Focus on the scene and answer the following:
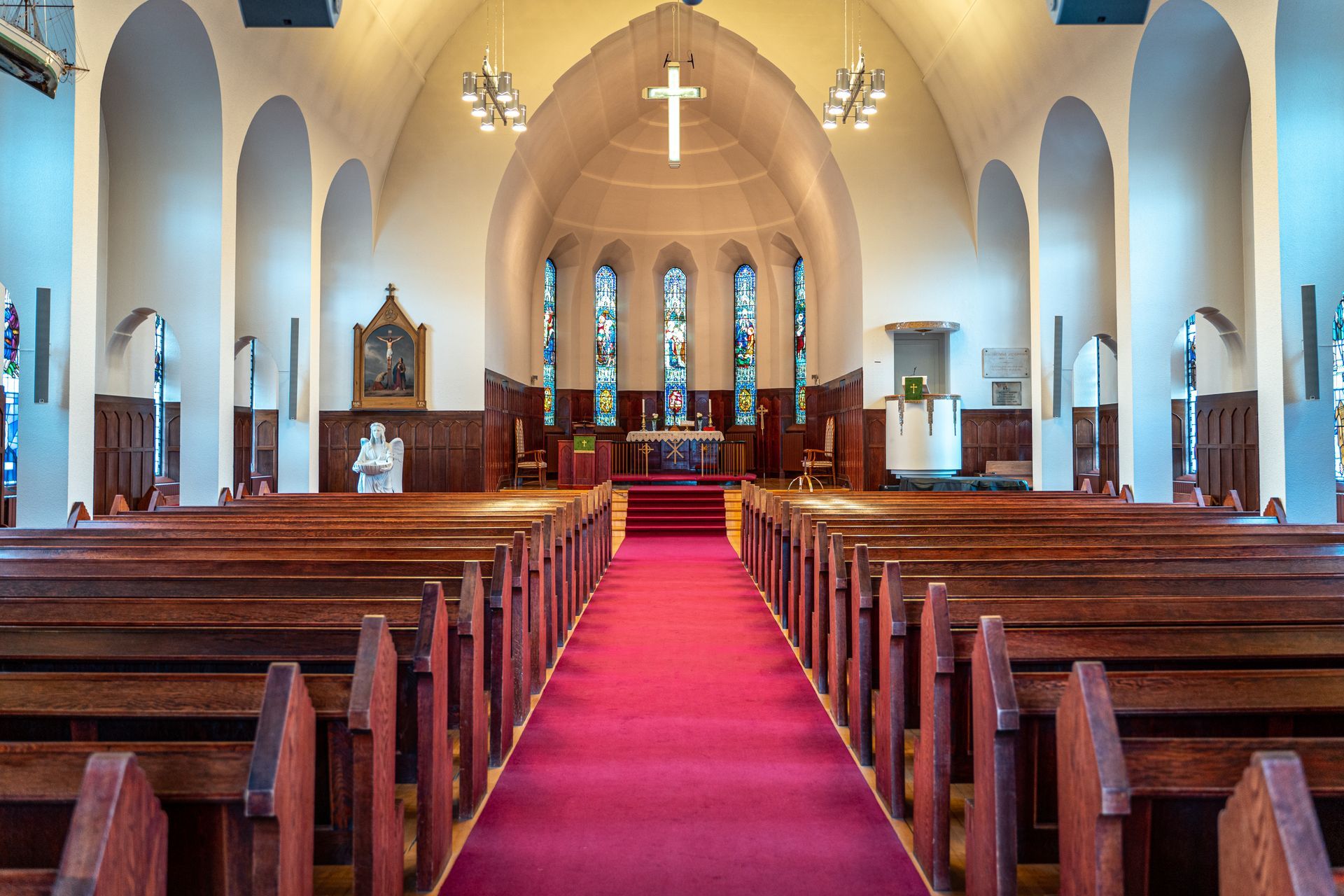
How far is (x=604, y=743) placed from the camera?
3.71 meters

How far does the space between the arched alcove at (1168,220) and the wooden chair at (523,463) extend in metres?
9.37

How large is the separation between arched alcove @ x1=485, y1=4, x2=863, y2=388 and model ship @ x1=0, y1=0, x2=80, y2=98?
7875mm

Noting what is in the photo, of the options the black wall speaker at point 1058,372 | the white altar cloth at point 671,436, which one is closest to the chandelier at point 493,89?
the white altar cloth at point 671,436

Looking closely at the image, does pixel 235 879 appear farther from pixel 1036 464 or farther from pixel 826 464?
pixel 826 464

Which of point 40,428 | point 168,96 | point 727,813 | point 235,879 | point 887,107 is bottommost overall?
point 727,813

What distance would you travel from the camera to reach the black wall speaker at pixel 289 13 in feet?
25.5

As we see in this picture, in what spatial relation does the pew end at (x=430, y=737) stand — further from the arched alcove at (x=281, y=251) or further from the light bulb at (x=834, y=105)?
the light bulb at (x=834, y=105)

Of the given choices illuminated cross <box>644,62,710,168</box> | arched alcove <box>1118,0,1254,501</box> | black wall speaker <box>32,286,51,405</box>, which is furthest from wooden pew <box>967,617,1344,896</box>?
illuminated cross <box>644,62,710,168</box>

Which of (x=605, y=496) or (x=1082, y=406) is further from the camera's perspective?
(x=1082, y=406)

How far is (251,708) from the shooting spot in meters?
1.92

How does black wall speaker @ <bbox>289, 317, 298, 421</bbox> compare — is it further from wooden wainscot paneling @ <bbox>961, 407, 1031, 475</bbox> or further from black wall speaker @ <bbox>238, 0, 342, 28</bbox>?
wooden wainscot paneling @ <bbox>961, 407, 1031, 475</bbox>

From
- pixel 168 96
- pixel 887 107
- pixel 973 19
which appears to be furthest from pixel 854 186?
pixel 168 96

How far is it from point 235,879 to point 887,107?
47.8 feet

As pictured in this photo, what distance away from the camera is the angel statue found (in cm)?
1134
